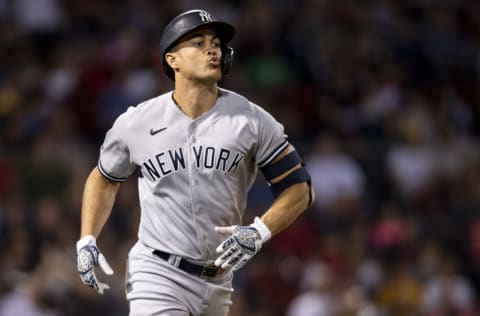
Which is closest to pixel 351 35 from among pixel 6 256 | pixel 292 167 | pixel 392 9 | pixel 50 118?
pixel 392 9

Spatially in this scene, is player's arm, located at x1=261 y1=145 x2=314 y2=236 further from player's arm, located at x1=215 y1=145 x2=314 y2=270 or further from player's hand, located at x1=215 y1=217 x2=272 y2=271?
player's hand, located at x1=215 y1=217 x2=272 y2=271

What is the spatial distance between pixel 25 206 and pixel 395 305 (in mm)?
3107

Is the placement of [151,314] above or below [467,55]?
above

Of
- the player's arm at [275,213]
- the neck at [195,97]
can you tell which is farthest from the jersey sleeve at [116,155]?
the player's arm at [275,213]

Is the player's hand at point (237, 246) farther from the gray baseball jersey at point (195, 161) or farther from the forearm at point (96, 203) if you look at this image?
the forearm at point (96, 203)

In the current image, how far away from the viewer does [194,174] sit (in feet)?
16.6

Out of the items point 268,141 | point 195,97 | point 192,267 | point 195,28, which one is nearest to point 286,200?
point 268,141

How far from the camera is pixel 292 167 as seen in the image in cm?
511

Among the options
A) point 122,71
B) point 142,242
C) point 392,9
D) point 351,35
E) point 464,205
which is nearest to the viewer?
point 142,242

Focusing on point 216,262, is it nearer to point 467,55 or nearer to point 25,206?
point 25,206

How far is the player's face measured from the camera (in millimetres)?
5051

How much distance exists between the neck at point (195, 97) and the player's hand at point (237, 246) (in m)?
0.60

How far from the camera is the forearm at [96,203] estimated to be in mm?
5199

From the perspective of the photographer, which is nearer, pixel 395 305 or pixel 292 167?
pixel 292 167
